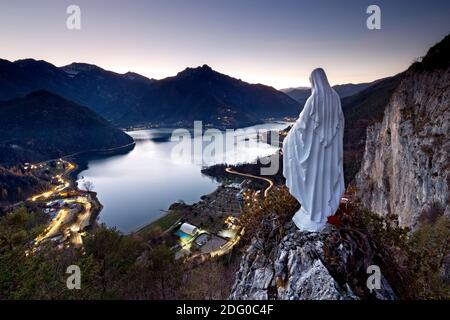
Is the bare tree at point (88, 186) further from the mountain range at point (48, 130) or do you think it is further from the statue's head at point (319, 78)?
the statue's head at point (319, 78)

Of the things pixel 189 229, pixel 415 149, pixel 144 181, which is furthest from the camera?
pixel 144 181

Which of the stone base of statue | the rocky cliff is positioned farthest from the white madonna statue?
the rocky cliff

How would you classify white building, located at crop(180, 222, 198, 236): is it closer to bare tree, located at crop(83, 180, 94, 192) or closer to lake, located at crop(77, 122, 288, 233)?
lake, located at crop(77, 122, 288, 233)

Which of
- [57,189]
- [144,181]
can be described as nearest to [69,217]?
[57,189]

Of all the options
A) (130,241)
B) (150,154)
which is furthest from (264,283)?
(150,154)

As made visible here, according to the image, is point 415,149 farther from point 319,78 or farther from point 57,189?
point 57,189
